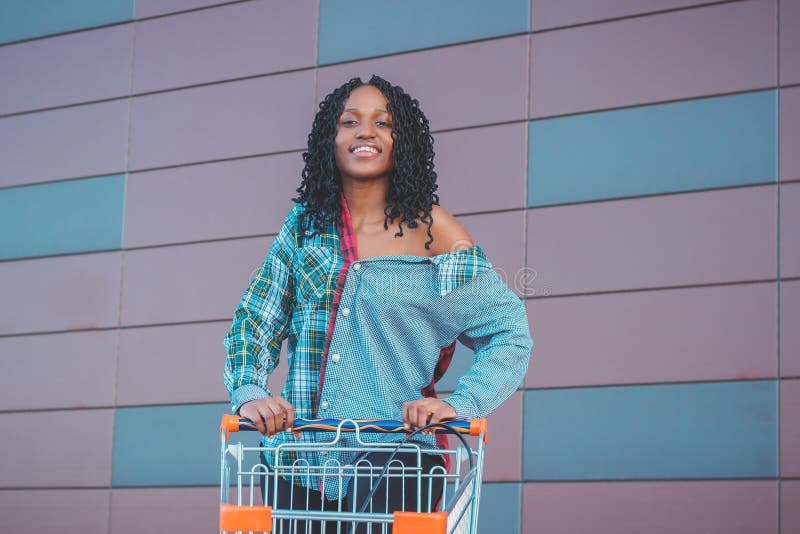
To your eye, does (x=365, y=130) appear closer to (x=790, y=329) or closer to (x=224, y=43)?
(x=790, y=329)

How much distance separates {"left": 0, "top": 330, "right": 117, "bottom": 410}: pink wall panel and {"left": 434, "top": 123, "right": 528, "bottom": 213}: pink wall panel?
2028 mm

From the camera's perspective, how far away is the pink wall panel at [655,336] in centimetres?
428

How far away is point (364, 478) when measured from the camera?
7.37 ft

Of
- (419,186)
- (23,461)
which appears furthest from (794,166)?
(23,461)

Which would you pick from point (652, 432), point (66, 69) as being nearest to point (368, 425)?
point (652, 432)

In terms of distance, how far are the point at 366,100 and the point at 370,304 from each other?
0.54 metres

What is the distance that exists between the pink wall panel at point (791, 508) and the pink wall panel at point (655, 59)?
5.41 feet

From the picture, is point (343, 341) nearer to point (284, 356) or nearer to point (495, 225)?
point (495, 225)

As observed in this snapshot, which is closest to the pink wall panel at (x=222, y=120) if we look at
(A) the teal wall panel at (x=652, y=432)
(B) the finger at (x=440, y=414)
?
→ (A) the teal wall panel at (x=652, y=432)

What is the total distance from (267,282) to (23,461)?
3773 mm

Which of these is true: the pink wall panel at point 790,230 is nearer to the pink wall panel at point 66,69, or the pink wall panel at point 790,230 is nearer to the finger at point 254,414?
the finger at point 254,414

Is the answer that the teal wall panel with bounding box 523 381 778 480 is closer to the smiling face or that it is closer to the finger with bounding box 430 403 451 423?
the smiling face

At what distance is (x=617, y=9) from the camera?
4707 millimetres

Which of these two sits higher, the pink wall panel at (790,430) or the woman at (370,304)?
the woman at (370,304)
